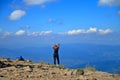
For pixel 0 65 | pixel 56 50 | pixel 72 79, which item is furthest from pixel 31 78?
pixel 56 50

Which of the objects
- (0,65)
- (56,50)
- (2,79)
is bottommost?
(2,79)

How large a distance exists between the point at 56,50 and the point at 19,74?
1501 cm

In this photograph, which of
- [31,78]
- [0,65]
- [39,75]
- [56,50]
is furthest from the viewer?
[56,50]

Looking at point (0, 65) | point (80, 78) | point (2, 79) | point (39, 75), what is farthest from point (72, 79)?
point (0, 65)

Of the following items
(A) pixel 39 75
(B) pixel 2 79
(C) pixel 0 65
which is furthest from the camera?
(C) pixel 0 65

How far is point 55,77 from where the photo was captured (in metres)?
21.2

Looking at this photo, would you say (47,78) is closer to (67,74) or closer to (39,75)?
(39,75)

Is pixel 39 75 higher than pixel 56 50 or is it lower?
lower

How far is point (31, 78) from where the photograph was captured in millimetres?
20344

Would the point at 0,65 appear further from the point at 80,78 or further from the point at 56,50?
the point at 56,50

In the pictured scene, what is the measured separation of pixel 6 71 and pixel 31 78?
2894 millimetres

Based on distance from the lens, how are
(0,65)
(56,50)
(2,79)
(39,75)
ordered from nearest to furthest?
(2,79), (39,75), (0,65), (56,50)

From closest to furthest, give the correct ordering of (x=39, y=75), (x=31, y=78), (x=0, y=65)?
(x=31, y=78), (x=39, y=75), (x=0, y=65)

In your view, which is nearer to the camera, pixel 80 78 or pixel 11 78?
pixel 11 78
